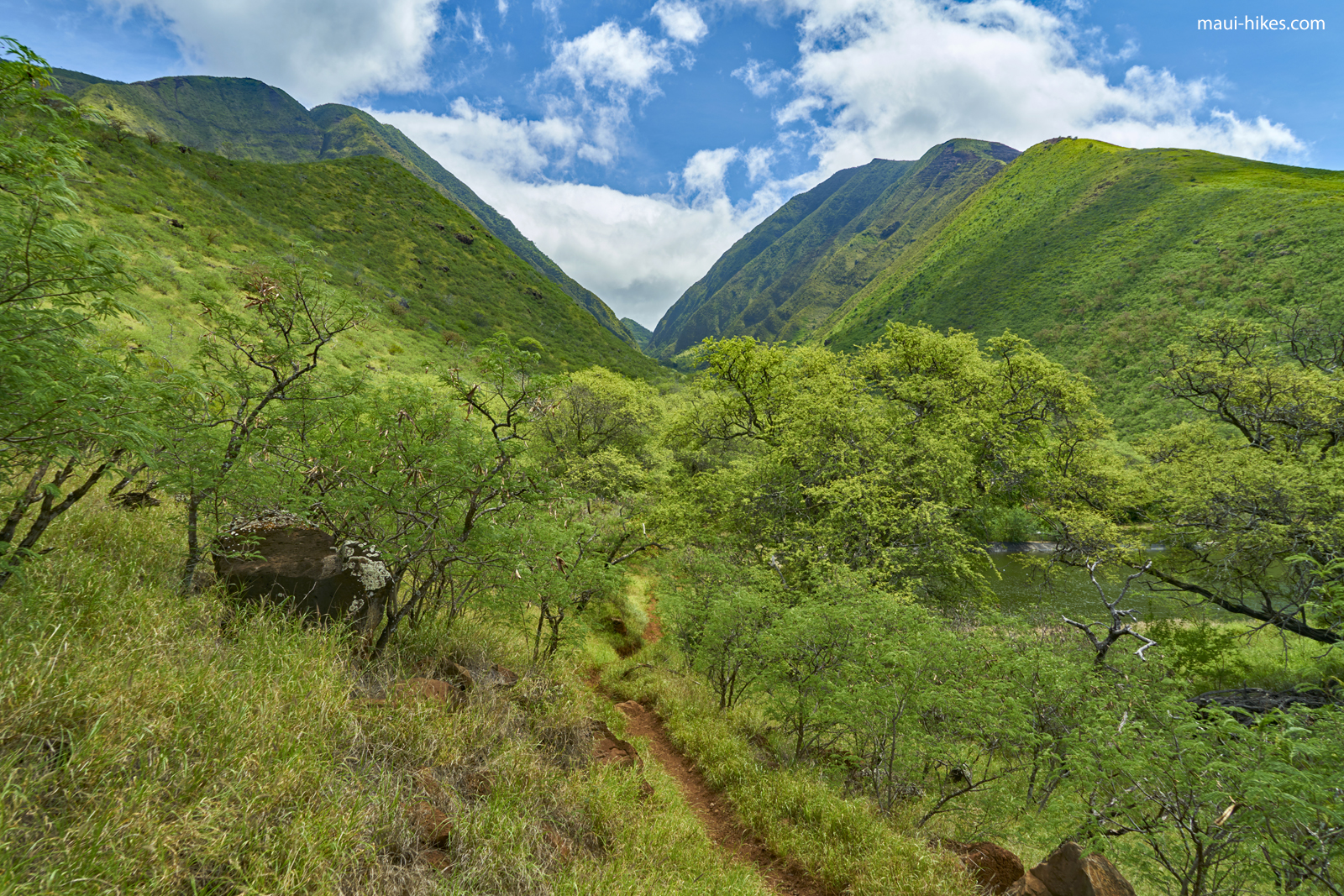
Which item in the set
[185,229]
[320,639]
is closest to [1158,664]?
[320,639]

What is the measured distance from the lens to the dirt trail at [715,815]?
598 centimetres

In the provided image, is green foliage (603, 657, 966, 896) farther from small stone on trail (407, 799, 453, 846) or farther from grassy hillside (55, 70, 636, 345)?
grassy hillside (55, 70, 636, 345)

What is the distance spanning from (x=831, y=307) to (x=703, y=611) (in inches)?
6944

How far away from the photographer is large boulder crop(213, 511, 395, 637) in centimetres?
570

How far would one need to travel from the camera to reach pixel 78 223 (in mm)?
3660

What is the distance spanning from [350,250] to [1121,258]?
84818mm

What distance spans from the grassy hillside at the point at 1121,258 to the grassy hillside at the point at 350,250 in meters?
47.4

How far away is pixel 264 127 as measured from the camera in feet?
547

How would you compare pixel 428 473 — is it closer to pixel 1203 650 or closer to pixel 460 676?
pixel 460 676

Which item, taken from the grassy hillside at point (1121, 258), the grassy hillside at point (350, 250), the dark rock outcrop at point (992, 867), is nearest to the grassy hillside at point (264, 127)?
the grassy hillside at point (350, 250)

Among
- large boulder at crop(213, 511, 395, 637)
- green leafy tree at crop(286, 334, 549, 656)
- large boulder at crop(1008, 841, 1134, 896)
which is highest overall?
green leafy tree at crop(286, 334, 549, 656)

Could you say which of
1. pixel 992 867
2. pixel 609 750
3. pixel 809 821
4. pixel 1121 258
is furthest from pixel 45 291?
pixel 1121 258

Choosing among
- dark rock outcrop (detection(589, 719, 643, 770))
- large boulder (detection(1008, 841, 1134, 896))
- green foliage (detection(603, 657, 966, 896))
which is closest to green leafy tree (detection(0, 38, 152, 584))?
dark rock outcrop (detection(589, 719, 643, 770))

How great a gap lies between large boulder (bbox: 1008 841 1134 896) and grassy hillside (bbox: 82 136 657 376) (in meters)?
9.58
